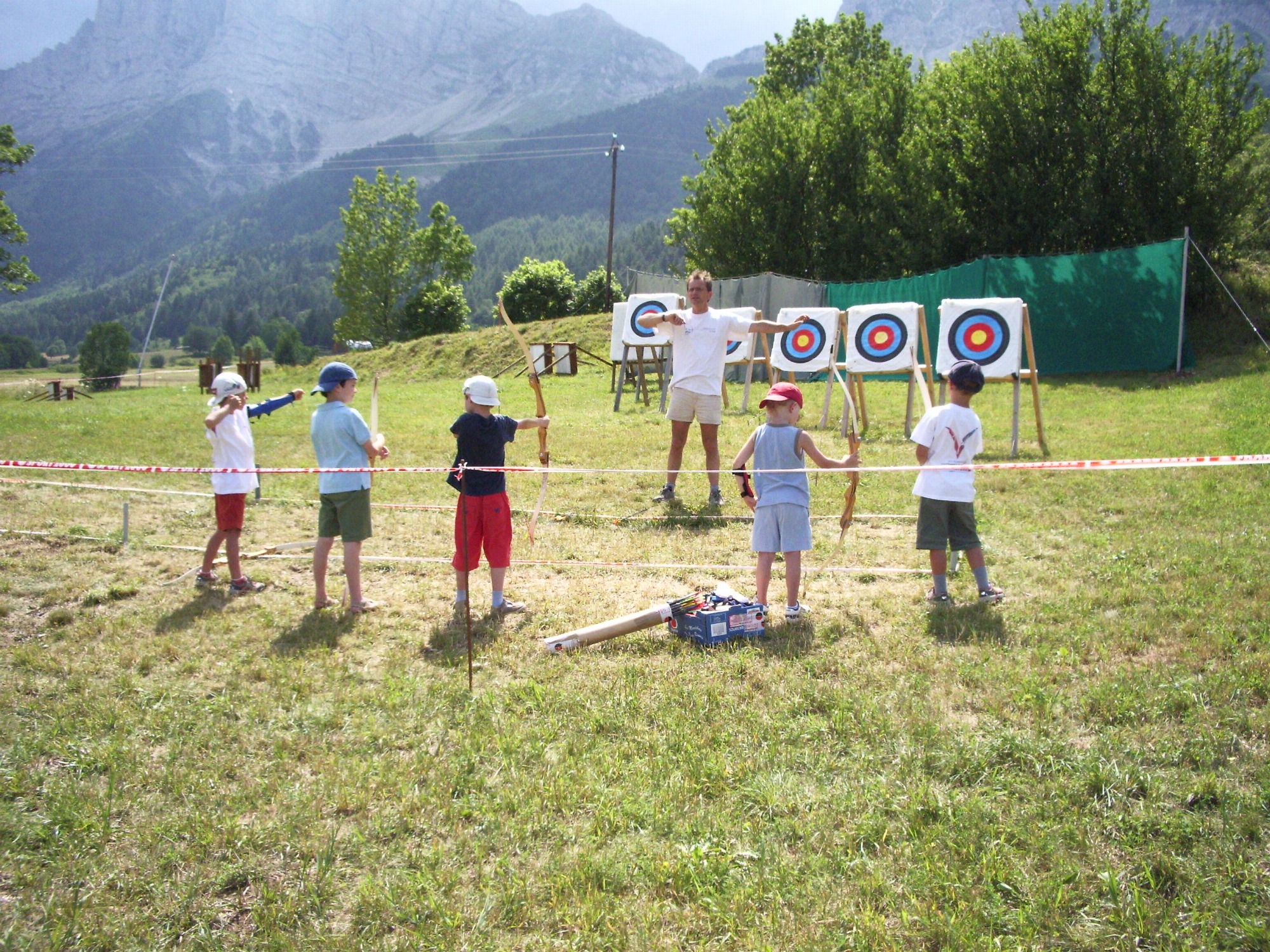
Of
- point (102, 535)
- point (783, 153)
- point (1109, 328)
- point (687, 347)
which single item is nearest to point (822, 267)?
point (783, 153)

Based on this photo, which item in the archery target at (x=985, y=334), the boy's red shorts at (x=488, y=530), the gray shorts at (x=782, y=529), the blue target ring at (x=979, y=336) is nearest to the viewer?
the gray shorts at (x=782, y=529)

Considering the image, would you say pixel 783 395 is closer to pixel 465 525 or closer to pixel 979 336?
pixel 465 525

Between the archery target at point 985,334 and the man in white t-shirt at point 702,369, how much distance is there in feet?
13.3

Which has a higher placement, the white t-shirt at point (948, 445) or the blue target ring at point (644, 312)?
the blue target ring at point (644, 312)

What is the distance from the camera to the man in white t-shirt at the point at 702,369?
8531 mm

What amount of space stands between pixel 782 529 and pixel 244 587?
381cm

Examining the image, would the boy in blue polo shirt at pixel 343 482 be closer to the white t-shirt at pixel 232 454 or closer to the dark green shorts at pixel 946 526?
the white t-shirt at pixel 232 454

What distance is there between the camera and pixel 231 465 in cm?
694

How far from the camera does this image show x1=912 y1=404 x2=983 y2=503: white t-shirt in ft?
19.4

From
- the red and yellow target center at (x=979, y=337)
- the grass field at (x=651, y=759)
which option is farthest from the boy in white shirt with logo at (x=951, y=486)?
the red and yellow target center at (x=979, y=337)

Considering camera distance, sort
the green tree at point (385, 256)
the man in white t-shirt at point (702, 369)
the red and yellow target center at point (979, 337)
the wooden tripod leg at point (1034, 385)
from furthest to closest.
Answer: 1. the green tree at point (385, 256)
2. the red and yellow target center at point (979, 337)
3. the wooden tripod leg at point (1034, 385)
4. the man in white t-shirt at point (702, 369)

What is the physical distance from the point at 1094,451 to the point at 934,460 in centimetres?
573

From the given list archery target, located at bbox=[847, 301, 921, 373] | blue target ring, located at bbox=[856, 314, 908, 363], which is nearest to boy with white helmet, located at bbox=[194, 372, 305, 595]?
archery target, located at bbox=[847, 301, 921, 373]

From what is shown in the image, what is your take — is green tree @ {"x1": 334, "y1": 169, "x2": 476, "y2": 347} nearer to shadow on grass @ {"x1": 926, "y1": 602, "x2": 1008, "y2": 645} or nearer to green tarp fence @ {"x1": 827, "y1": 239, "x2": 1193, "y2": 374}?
green tarp fence @ {"x1": 827, "y1": 239, "x2": 1193, "y2": 374}
